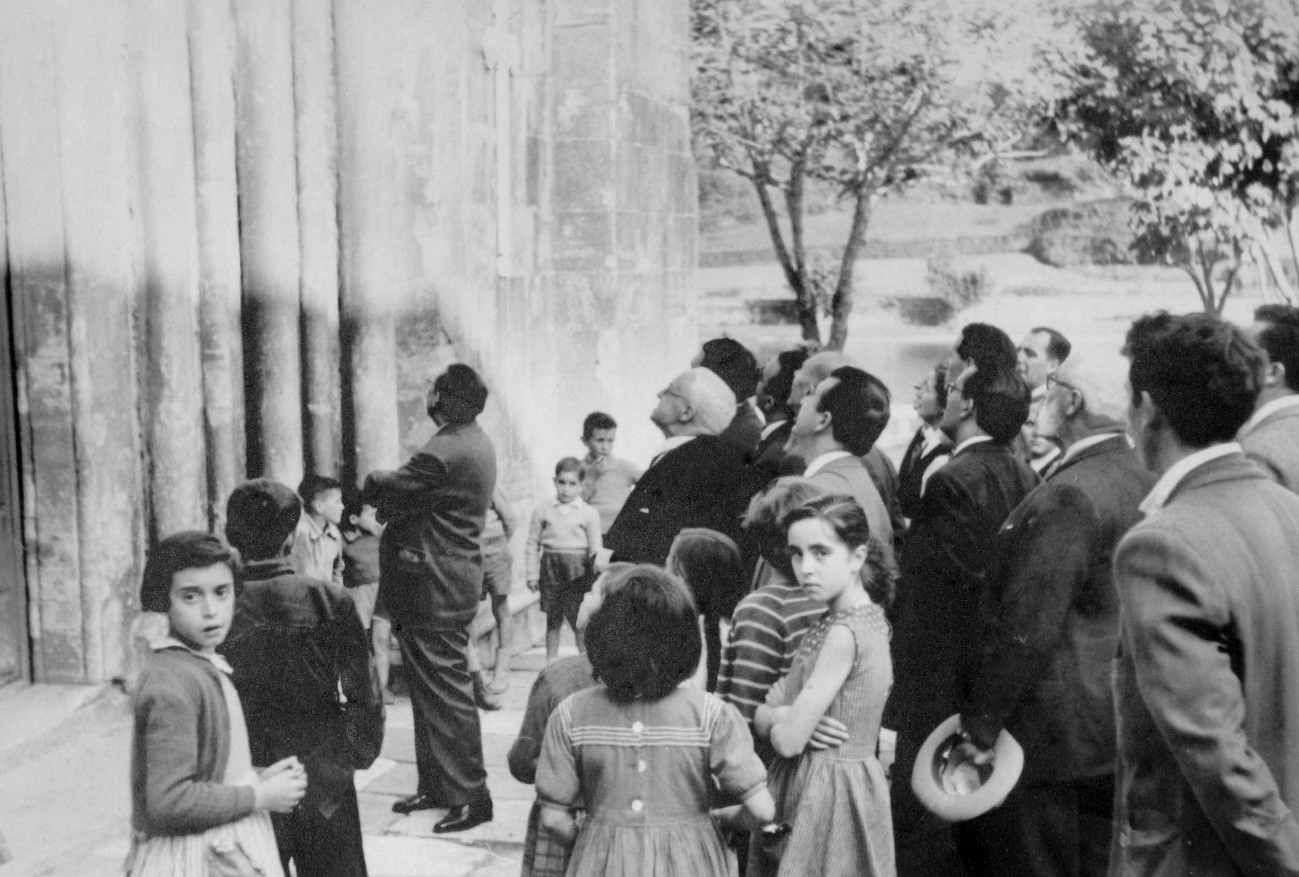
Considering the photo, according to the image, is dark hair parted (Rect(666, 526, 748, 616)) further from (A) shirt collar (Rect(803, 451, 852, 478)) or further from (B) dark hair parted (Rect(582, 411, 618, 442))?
(B) dark hair parted (Rect(582, 411, 618, 442))

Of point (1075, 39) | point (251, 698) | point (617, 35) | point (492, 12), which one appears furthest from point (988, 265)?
point (251, 698)

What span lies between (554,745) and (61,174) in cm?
306

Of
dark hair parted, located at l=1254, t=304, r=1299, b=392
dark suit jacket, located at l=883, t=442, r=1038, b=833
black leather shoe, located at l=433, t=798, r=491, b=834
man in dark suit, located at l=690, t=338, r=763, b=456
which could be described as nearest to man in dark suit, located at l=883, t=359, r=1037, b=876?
dark suit jacket, located at l=883, t=442, r=1038, b=833

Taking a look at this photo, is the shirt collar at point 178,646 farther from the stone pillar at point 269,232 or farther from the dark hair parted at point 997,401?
the stone pillar at point 269,232

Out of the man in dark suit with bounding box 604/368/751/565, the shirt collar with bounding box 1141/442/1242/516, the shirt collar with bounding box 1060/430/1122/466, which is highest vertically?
the shirt collar with bounding box 1141/442/1242/516

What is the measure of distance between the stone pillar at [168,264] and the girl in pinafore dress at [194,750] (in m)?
2.35

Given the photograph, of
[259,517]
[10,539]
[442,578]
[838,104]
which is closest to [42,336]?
[10,539]

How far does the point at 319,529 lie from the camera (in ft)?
20.2

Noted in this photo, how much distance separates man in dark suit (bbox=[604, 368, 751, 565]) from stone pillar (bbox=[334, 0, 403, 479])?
1.75 m

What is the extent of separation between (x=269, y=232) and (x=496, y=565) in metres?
1.78

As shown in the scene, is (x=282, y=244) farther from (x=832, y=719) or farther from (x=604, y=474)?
(x=832, y=719)

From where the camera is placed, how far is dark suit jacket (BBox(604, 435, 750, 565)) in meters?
5.12

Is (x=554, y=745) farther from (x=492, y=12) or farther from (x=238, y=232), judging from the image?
(x=492, y=12)

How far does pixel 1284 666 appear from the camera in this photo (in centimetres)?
253
